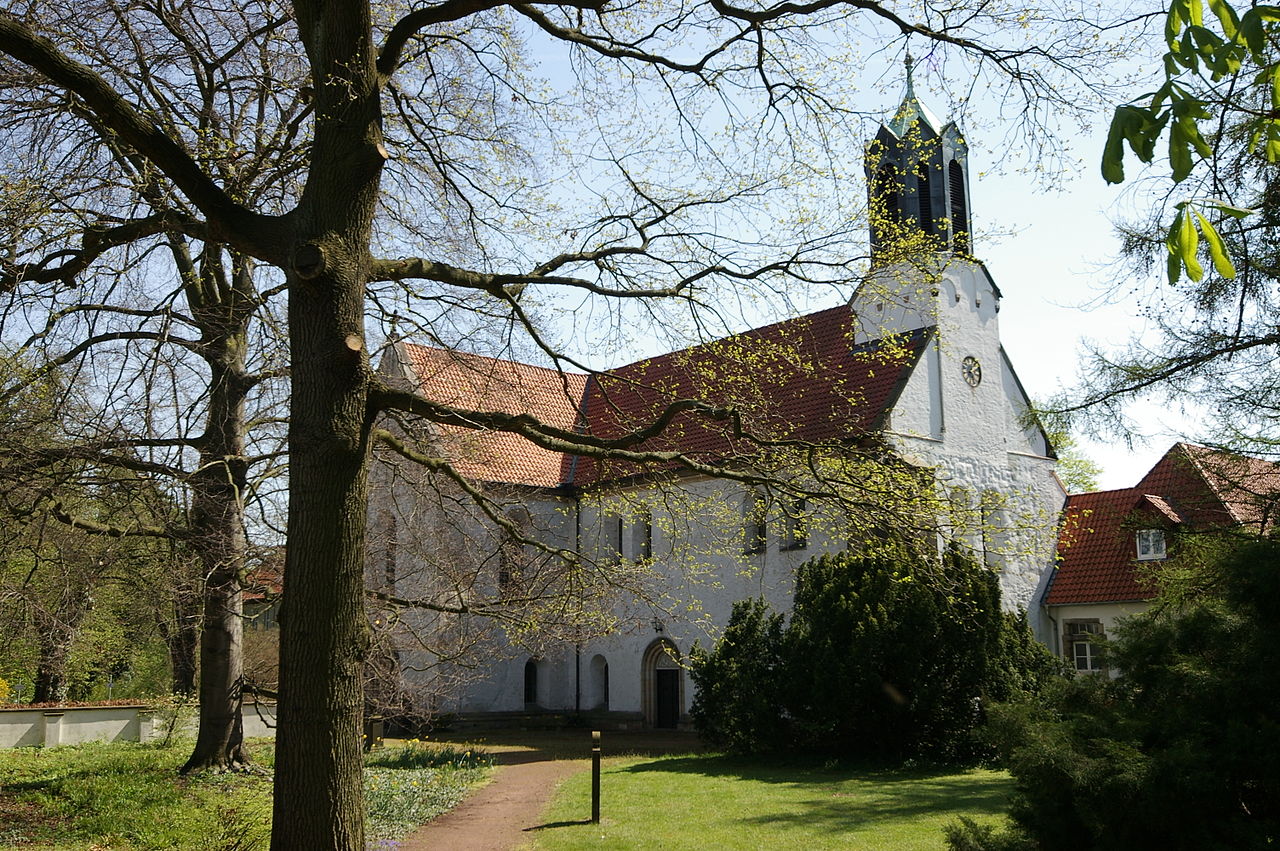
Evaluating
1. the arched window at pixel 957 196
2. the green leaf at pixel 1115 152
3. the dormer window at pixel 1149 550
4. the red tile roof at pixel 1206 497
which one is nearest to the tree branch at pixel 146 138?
the green leaf at pixel 1115 152

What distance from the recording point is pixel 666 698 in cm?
2825

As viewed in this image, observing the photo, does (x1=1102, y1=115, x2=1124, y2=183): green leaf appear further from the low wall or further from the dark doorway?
the dark doorway

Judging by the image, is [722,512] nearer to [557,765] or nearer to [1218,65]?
[1218,65]

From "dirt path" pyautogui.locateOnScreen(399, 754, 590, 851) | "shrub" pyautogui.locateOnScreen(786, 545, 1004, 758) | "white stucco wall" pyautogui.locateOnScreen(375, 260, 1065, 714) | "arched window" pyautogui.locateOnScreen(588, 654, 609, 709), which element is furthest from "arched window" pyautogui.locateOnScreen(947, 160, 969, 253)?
"arched window" pyautogui.locateOnScreen(588, 654, 609, 709)

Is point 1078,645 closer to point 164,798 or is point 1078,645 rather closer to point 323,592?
point 164,798

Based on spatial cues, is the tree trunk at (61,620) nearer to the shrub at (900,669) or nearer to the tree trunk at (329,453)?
the tree trunk at (329,453)

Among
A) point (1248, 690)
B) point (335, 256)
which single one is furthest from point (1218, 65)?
point (335, 256)

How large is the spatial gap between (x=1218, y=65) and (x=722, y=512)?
8.05m

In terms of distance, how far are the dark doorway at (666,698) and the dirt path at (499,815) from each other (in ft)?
28.5

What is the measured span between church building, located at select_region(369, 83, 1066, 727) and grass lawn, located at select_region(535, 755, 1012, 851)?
2400 millimetres

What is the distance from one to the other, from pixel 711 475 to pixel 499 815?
7.51 metres

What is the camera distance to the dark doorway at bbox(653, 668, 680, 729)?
28031 millimetres

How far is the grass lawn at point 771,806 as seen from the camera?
38.5 ft

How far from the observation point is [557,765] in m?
19.6
